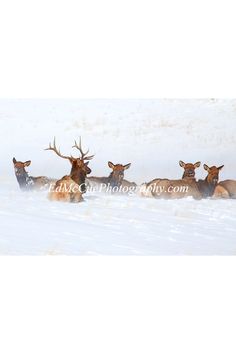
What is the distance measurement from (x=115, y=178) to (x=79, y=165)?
0.22 metres

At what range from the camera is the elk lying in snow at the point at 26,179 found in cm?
371

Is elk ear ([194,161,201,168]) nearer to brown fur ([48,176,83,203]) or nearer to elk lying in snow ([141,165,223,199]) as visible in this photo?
elk lying in snow ([141,165,223,199])

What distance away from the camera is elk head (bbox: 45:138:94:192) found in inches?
146

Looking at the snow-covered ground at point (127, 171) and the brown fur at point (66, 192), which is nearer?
the snow-covered ground at point (127, 171)

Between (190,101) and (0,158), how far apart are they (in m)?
1.14

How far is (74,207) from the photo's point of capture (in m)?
3.71

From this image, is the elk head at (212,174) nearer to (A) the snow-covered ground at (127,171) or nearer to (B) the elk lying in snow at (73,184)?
(A) the snow-covered ground at (127,171)

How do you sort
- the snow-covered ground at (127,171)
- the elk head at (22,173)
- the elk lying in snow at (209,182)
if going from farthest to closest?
the elk lying in snow at (209,182) → the elk head at (22,173) → the snow-covered ground at (127,171)

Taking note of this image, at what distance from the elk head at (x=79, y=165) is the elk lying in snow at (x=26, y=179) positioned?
0.13 meters

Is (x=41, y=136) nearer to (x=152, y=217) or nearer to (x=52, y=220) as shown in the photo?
(x=52, y=220)

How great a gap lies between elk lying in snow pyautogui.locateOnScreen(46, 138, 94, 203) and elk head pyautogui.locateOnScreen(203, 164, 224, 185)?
0.68m

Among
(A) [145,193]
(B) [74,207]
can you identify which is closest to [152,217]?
(A) [145,193]

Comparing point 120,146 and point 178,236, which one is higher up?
point 120,146

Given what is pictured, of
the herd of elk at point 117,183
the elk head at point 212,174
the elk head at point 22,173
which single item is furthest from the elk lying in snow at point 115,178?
the elk head at point 212,174
